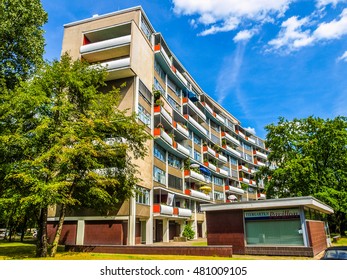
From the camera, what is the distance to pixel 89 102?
81.4ft

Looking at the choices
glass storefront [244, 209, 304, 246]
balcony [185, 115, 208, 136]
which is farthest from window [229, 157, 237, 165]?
glass storefront [244, 209, 304, 246]

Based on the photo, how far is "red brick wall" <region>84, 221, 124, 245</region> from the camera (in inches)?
1091

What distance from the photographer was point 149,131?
3544cm

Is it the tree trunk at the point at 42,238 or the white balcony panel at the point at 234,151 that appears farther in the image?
the white balcony panel at the point at 234,151

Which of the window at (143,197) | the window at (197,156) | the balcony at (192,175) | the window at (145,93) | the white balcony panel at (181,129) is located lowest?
the window at (143,197)

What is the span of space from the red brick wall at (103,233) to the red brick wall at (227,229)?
9511 mm

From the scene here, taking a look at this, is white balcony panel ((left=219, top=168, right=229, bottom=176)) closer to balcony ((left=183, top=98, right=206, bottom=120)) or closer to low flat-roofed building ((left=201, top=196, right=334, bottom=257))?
balcony ((left=183, top=98, right=206, bottom=120))

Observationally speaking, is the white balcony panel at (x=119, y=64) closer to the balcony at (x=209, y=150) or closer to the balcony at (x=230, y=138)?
the balcony at (x=209, y=150)

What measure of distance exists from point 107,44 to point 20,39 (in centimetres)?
960

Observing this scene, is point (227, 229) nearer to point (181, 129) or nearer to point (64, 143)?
point (64, 143)

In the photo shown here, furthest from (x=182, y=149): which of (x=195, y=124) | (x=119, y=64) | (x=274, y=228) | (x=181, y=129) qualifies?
(x=274, y=228)

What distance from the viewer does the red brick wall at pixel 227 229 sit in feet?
71.4

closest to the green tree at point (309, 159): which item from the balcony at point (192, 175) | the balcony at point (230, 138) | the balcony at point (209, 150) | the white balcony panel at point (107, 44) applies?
the balcony at point (192, 175)

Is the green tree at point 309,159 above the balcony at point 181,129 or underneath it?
underneath
